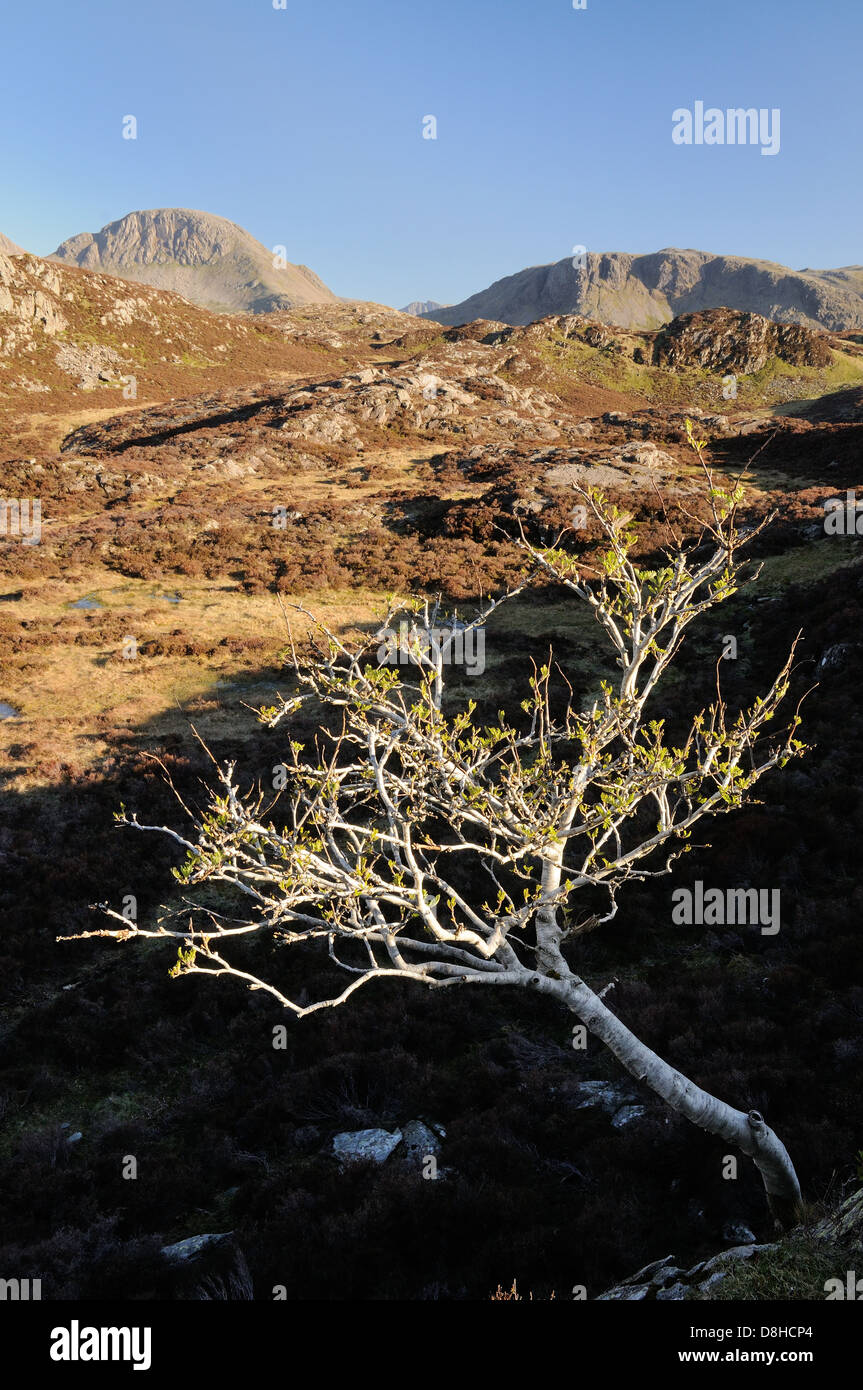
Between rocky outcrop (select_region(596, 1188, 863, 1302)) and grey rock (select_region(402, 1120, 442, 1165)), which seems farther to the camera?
grey rock (select_region(402, 1120, 442, 1165))

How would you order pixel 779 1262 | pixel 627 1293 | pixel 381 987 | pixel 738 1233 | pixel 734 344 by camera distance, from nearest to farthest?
pixel 779 1262, pixel 627 1293, pixel 738 1233, pixel 381 987, pixel 734 344

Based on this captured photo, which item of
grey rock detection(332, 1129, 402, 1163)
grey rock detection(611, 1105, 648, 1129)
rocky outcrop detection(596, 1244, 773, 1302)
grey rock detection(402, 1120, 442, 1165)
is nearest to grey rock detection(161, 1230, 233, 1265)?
grey rock detection(332, 1129, 402, 1163)

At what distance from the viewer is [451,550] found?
107 ft

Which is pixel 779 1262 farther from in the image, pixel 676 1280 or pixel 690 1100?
pixel 690 1100

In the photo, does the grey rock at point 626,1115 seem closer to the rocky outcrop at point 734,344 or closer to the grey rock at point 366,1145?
the grey rock at point 366,1145

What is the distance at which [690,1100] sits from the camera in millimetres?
4848

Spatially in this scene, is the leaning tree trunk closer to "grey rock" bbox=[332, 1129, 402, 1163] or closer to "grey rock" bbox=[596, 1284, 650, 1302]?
"grey rock" bbox=[596, 1284, 650, 1302]

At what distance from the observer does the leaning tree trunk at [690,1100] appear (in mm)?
4859

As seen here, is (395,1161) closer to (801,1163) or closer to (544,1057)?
(544,1057)

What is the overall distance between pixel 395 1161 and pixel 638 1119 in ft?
8.99

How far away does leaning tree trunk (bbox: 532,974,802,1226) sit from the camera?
15.9 ft

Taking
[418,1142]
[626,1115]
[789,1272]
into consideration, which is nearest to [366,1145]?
[418,1142]

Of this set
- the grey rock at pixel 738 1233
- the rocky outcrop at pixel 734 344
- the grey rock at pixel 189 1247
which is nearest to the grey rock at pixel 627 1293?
the grey rock at pixel 738 1233
